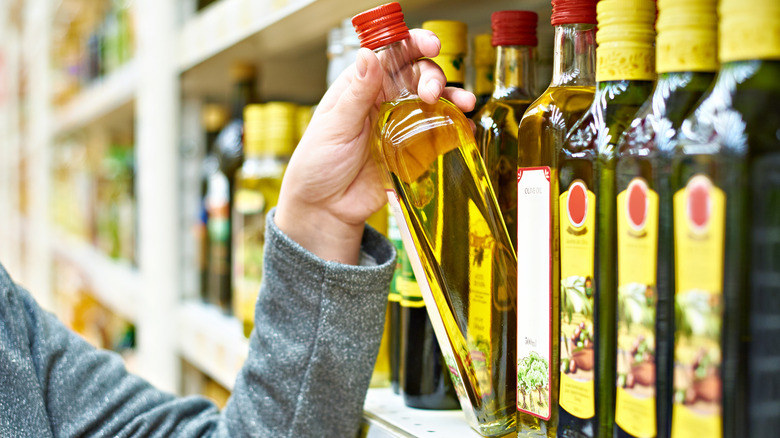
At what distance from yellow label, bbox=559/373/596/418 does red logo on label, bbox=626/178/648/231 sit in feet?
0.34

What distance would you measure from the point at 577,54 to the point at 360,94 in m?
0.17

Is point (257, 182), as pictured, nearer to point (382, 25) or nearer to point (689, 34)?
point (382, 25)

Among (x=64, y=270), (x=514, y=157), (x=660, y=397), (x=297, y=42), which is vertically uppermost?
(x=297, y=42)

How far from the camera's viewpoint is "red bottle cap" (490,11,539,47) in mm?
502

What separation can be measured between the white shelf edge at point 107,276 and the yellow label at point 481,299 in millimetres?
1032

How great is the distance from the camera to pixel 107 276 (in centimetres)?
161

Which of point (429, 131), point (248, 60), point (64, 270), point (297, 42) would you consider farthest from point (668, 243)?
point (64, 270)

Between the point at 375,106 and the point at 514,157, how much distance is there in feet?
0.45

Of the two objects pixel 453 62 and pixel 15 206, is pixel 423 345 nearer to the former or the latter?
pixel 453 62

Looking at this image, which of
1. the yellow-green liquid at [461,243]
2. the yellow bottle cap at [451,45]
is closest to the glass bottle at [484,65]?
the yellow bottle cap at [451,45]

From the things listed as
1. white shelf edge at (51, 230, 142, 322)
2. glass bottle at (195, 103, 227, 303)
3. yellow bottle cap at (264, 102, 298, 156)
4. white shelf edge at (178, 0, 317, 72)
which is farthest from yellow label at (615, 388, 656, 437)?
white shelf edge at (51, 230, 142, 322)

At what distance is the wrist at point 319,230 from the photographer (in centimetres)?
62

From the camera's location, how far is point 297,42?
3.13 ft

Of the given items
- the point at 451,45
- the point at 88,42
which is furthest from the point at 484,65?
the point at 88,42
